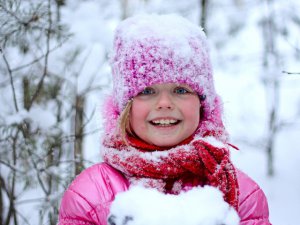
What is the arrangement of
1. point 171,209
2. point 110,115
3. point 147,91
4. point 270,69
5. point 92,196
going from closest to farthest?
point 171,209
point 92,196
point 147,91
point 110,115
point 270,69

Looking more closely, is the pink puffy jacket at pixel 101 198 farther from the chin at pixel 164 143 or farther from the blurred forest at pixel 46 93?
the blurred forest at pixel 46 93

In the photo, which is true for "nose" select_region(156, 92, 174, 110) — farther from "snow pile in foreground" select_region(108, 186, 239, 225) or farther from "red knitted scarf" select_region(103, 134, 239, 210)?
"snow pile in foreground" select_region(108, 186, 239, 225)

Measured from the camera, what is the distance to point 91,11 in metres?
3.78

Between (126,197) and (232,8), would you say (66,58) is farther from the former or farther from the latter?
(232,8)

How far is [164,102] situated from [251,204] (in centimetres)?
51

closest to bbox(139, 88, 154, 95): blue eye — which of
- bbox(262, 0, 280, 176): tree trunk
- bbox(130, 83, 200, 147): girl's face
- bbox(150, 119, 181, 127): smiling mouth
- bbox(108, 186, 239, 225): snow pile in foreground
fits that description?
bbox(130, 83, 200, 147): girl's face

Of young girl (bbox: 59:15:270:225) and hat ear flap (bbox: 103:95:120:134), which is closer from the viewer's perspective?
young girl (bbox: 59:15:270:225)

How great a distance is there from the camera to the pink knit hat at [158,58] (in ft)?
5.53

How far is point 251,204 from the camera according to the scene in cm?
168

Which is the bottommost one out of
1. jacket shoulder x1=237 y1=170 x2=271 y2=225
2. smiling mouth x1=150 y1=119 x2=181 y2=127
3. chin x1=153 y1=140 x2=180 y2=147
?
jacket shoulder x1=237 y1=170 x2=271 y2=225

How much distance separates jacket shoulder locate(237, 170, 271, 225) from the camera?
1665mm

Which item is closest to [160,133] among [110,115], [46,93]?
[110,115]

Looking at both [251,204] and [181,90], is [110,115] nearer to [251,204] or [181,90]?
[181,90]

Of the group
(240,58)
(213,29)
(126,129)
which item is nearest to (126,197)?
(126,129)
